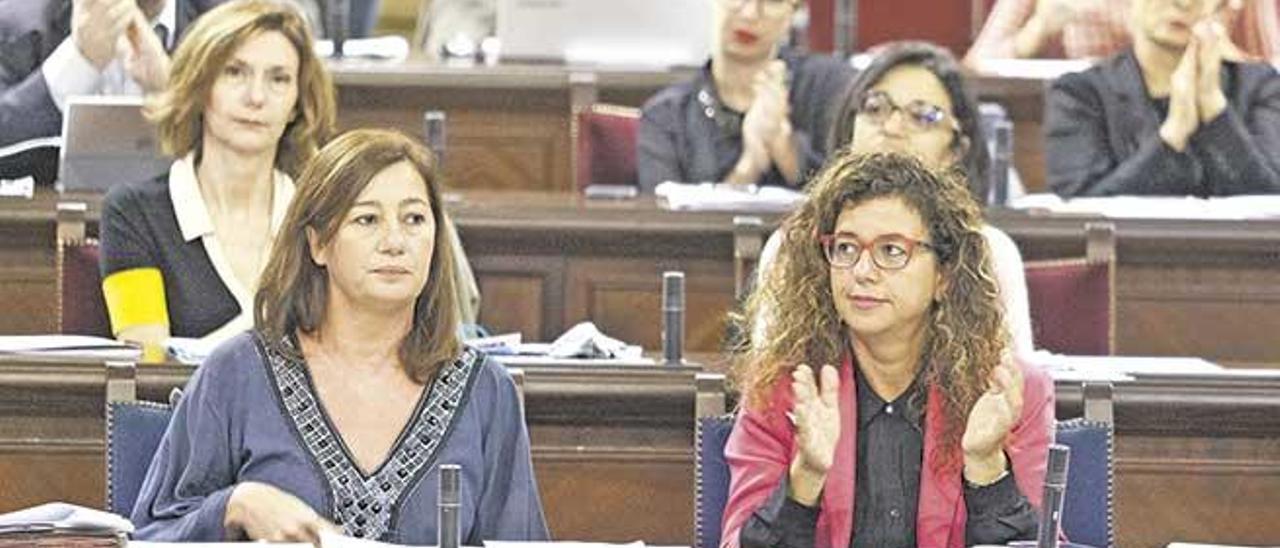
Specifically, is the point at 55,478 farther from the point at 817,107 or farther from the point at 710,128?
the point at 817,107

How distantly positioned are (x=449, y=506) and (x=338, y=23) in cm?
508

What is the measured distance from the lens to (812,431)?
411 centimetres

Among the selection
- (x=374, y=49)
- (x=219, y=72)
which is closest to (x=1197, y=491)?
(x=219, y=72)

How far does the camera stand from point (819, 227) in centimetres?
439

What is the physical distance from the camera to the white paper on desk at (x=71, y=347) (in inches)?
197

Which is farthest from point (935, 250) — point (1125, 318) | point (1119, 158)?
point (1119, 158)

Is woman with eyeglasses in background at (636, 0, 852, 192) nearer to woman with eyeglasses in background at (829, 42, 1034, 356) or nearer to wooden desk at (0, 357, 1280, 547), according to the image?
woman with eyeglasses in background at (829, 42, 1034, 356)

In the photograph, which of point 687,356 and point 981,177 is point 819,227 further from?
point 981,177

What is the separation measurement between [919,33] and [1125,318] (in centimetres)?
337

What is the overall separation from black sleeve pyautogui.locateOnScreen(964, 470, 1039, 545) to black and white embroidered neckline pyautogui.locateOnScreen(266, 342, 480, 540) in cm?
69

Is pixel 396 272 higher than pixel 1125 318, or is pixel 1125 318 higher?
pixel 396 272

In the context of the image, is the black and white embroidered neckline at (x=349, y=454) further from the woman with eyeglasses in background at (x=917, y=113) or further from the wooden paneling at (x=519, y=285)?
the wooden paneling at (x=519, y=285)

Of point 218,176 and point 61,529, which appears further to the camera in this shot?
point 218,176

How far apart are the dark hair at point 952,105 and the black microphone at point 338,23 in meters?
3.03
